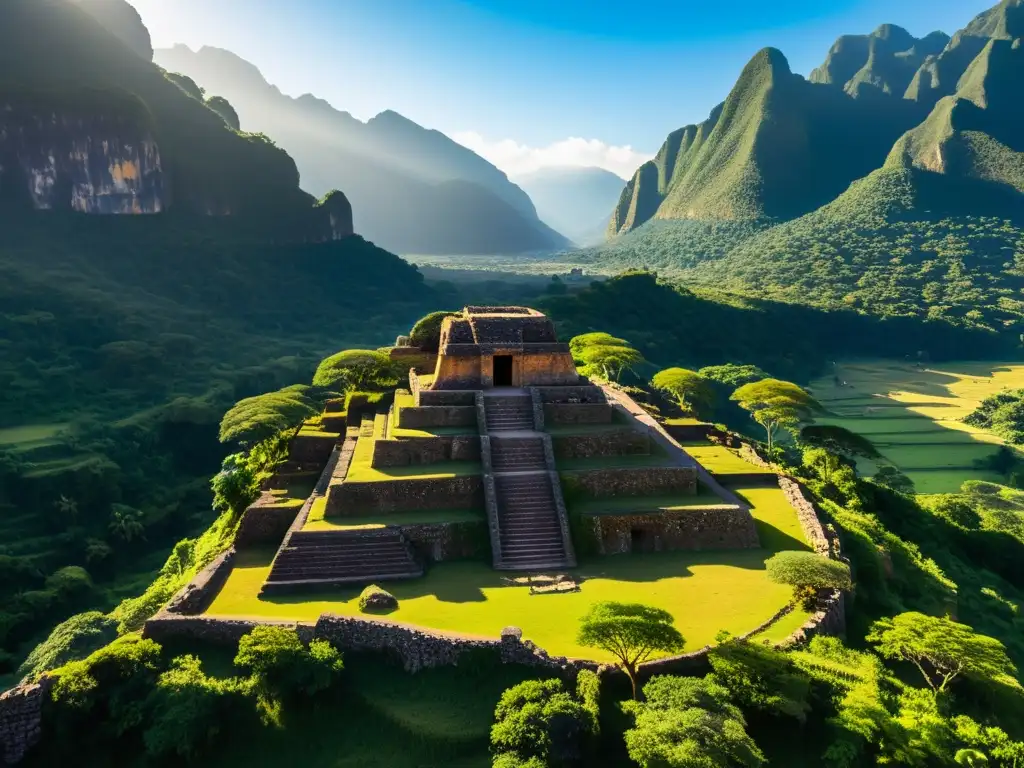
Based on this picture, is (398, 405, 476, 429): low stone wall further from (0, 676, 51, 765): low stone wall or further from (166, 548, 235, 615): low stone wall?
(0, 676, 51, 765): low stone wall

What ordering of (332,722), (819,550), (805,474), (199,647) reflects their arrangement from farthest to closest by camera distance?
(805,474)
(819,550)
(199,647)
(332,722)

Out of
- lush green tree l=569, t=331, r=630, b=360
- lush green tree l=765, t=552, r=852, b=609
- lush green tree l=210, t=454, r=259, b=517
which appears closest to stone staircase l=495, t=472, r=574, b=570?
lush green tree l=765, t=552, r=852, b=609

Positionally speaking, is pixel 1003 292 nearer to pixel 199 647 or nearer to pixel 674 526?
pixel 674 526

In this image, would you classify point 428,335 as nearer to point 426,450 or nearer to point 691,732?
point 426,450

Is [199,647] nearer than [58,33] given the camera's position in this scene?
Yes

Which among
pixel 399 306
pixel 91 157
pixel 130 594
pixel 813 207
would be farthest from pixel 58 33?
pixel 813 207

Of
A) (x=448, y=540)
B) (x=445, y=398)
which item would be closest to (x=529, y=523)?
(x=448, y=540)
